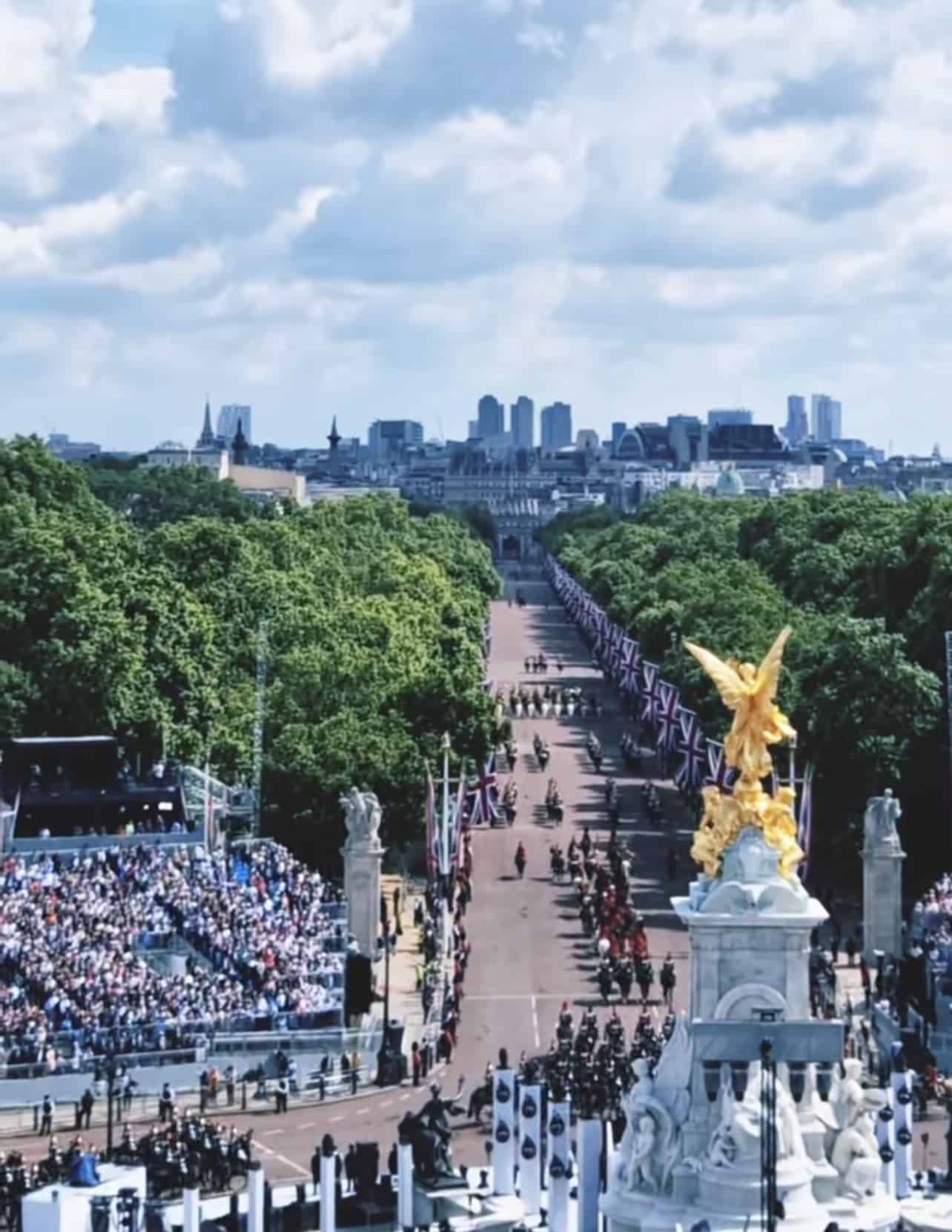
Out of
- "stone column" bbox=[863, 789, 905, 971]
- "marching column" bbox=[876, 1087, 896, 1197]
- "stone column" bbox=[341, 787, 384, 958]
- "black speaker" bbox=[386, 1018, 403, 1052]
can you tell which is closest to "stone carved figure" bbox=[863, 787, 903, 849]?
"stone column" bbox=[863, 789, 905, 971]

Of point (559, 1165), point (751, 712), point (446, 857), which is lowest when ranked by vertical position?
point (559, 1165)

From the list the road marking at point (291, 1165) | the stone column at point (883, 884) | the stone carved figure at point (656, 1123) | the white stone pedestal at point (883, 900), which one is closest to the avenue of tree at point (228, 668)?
the stone column at point (883, 884)

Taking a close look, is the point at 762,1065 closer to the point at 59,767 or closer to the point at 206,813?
the point at 206,813

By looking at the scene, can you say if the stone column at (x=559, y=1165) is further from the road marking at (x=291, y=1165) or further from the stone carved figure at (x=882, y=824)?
the stone carved figure at (x=882, y=824)

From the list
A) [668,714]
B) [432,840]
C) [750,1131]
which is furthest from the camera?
[668,714]

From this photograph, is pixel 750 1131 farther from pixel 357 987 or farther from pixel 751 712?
pixel 357 987

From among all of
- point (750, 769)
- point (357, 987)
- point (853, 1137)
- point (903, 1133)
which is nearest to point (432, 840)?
point (357, 987)

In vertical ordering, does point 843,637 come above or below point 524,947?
above

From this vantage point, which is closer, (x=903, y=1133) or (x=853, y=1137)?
(x=853, y=1137)
